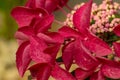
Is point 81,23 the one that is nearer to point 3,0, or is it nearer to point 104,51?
point 104,51

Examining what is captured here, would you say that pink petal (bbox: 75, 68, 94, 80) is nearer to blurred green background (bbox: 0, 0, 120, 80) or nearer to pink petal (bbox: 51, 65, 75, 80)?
pink petal (bbox: 51, 65, 75, 80)

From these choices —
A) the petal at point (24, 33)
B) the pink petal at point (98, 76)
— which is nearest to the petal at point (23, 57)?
the petal at point (24, 33)

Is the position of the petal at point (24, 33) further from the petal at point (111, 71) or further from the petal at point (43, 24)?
the petal at point (111, 71)

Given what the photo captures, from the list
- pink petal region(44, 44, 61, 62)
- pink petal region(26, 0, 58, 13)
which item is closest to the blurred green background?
pink petal region(44, 44, 61, 62)

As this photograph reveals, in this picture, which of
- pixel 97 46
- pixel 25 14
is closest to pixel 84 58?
pixel 97 46

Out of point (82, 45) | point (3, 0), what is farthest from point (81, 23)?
point (3, 0)
